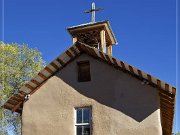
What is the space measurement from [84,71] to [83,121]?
2.48 meters

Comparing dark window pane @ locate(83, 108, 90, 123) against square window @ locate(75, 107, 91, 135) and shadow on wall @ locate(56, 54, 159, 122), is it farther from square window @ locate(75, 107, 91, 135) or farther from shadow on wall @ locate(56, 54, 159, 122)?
shadow on wall @ locate(56, 54, 159, 122)

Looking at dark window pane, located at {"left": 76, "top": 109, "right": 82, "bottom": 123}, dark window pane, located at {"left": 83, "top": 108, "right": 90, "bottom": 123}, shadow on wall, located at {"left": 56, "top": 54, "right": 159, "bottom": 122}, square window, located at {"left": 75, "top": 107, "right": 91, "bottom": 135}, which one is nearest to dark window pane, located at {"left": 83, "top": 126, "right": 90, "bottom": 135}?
square window, located at {"left": 75, "top": 107, "right": 91, "bottom": 135}

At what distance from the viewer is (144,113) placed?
13.8 m

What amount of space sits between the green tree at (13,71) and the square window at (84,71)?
20.9 metres

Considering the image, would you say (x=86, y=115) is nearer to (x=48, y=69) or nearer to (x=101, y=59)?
(x=101, y=59)

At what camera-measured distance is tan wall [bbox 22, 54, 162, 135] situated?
13.8m

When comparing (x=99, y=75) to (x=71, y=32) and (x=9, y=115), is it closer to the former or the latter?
(x=71, y=32)

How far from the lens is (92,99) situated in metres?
15.0

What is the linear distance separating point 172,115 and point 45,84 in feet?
21.1

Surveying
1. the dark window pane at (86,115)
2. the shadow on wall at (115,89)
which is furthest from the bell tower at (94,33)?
the dark window pane at (86,115)

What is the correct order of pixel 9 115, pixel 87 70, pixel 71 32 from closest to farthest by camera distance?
pixel 87 70 < pixel 71 32 < pixel 9 115

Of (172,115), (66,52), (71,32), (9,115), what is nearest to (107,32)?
(71,32)

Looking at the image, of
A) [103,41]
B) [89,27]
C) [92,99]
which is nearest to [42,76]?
[92,99]

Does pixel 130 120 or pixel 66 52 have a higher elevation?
pixel 66 52
